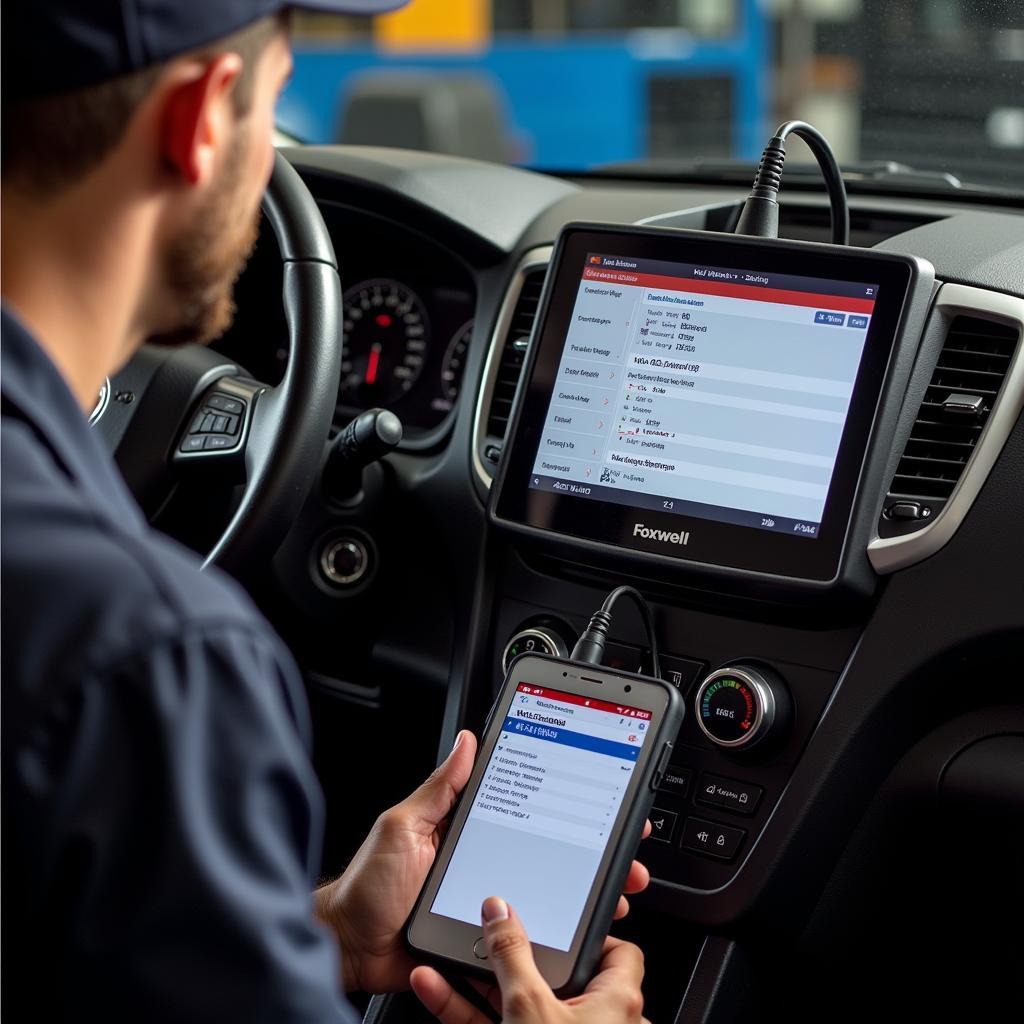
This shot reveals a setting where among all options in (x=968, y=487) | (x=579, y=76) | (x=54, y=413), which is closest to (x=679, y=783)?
(x=968, y=487)

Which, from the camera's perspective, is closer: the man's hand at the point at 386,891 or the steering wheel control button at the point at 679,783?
the man's hand at the point at 386,891

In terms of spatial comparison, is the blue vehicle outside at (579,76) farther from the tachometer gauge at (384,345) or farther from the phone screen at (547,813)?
the phone screen at (547,813)

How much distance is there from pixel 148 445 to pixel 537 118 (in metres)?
5.66

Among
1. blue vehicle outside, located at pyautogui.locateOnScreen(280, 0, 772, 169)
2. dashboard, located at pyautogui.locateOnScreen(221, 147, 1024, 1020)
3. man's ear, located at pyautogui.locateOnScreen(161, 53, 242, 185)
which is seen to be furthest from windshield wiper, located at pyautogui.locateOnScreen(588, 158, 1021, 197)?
blue vehicle outside, located at pyautogui.locateOnScreen(280, 0, 772, 169)

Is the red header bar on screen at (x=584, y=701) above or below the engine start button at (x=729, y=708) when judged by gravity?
above

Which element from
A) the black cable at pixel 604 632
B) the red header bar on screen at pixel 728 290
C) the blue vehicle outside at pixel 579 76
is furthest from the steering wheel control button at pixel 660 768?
the blue vehicle outside at pixel 579 76

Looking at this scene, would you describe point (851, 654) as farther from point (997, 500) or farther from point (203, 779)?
point (203, 779)

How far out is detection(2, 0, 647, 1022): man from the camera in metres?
0.63

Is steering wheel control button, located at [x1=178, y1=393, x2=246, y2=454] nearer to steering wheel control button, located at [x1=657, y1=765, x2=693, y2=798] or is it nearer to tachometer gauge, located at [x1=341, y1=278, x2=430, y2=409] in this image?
tachometer gauge, located at [x1=341, y1=278, x2=430, y2=409]

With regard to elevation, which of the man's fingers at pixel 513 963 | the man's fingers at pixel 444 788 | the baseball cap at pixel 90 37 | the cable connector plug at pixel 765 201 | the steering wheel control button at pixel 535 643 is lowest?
the man's fingers at pixel 513 963

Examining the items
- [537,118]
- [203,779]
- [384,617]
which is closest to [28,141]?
[203,779]

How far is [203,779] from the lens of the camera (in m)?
0.65

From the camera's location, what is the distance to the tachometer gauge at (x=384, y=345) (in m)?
1.88

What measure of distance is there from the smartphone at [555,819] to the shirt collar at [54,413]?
621 mm
